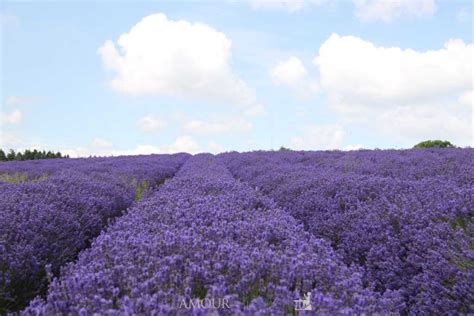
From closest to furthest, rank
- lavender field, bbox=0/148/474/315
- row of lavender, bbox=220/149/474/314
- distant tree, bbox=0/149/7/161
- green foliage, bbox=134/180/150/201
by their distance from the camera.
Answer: lavender field, bbox=0/148/474/315 → row of lavender, bbox=220/149/474/314 → green foliage, bbox=134/180/150/201 → distant tree, bbox=0/149/7/161

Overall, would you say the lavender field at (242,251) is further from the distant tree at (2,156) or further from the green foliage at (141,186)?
the distant tree at (2,156)

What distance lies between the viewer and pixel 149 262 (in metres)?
2.43

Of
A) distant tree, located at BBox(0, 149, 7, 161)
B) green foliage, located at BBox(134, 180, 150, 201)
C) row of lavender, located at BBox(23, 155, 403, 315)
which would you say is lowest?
row of lavender, located at BBox(23, 155, 403, 315)

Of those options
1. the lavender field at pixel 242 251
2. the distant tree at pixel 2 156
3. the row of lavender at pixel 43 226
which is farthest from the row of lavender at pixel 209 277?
the distant tree at pixel 2 156

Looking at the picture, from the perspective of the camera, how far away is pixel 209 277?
2350mm

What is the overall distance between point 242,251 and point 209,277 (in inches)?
12.0

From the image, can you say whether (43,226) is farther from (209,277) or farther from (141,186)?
(141,186)

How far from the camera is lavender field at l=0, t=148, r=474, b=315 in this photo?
213cm

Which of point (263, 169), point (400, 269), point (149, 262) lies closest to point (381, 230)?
point (400, 269)

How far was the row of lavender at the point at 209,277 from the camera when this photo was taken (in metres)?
1.98

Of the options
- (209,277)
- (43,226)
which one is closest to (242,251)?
(209,277)

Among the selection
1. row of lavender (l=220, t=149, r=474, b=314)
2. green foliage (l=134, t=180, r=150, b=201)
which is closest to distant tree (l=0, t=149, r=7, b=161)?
green foliage (l=134, t=180, r=150, b=201)

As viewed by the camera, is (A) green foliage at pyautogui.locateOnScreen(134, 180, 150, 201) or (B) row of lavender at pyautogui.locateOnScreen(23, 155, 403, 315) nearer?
(B) row of lavender at pyautogui.locateOnScreen(23, 155, 403, 315)

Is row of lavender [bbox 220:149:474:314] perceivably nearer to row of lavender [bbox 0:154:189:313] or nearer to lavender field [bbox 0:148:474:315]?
lavender field [bbox 0:148:474:315]
